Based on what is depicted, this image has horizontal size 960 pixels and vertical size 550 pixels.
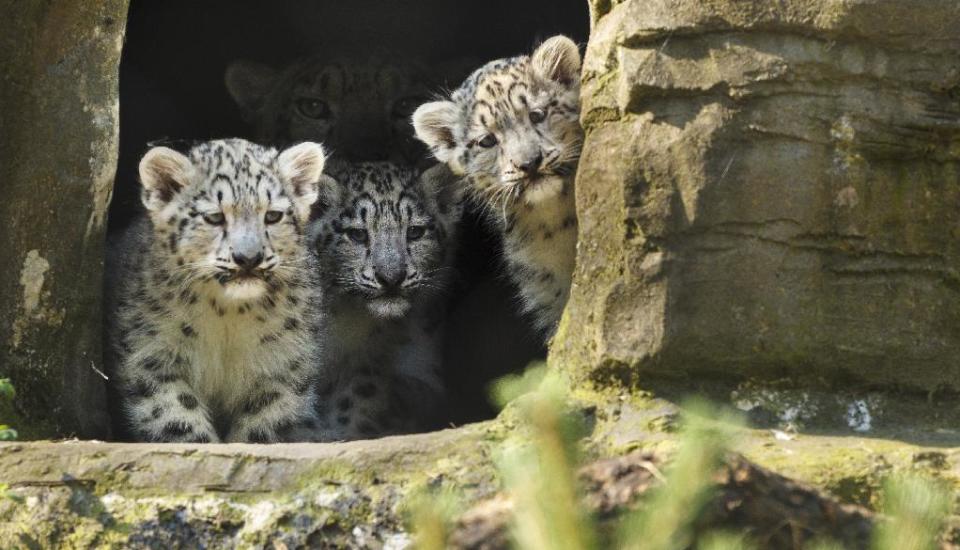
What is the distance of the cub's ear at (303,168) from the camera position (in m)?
8.09

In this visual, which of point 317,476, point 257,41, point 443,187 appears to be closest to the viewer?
point 317,476

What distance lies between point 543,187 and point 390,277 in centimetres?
112

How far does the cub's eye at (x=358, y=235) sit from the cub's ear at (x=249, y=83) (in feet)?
8.83

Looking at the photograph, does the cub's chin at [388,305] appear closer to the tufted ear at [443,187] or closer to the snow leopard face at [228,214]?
the snow leopard face at [228,214]

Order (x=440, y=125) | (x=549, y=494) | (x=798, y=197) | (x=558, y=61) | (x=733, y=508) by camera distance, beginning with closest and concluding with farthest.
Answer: (x=549, y=494) → (x=733, y=508) → (x=798, y=197) → (x=558, y=61) → (x=440, y=125)

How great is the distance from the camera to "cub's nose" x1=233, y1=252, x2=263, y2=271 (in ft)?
24.5

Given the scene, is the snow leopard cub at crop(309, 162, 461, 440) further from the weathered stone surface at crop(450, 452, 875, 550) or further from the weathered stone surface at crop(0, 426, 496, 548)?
the weathered stone surface at crop(450, 452, 875, 550)

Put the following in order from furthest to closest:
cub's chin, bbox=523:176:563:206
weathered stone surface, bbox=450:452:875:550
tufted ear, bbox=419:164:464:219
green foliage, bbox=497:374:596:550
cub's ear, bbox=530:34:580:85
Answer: tufted ear, bbox=419:164:464:219, cub's ear, bbox=530:34:580:85, cub's chin, bbox=523:176:563:206, weathered stone surface, bbox=450:452:875:550, green foliage, bbox=497:374:596:550

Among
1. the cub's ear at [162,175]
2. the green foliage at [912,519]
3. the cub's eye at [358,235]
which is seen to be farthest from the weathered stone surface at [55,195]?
the green foliage at [912,519]

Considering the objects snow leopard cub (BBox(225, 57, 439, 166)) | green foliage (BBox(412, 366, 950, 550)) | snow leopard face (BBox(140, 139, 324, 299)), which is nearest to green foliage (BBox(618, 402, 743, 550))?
green foliage (BBox(412, 366, 950, 550))

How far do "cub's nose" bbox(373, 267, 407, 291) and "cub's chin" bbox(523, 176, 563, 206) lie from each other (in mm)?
1022

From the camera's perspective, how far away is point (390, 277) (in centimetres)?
856

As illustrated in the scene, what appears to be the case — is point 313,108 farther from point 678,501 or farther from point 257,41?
point 678,501

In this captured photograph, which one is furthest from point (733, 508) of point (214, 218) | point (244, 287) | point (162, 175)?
point (162, 175)
